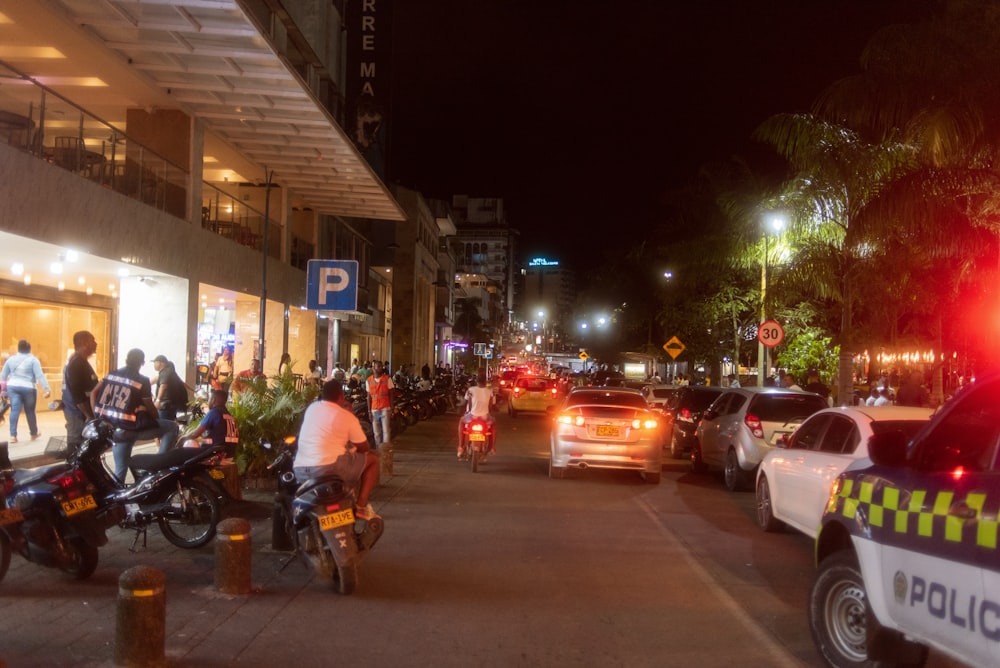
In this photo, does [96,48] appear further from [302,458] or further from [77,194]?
[302,458]

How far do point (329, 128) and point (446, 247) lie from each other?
5701 cm

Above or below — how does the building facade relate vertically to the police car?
above

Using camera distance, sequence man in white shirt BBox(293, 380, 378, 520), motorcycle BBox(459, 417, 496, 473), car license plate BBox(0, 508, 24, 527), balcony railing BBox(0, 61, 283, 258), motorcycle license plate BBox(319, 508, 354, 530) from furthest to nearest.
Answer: motorcycle BBox(459, 417, 496, 473) < balcony railing BBox(0, 61, 283, 258) < man in white shirt BBox(293, 380, 378, 520) < motorcycle license plate BBox(319, 508, 354, 530) < car license plate BBox(0, 508, 24, 527)

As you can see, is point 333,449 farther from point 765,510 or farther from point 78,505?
point 765,510

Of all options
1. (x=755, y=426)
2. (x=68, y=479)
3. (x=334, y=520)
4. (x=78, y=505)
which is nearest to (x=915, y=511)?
(x=334, y=520)

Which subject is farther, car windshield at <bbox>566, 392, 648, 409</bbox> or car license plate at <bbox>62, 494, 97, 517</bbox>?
car windshield at <bbox>566, 392, 648, 409</bbox>

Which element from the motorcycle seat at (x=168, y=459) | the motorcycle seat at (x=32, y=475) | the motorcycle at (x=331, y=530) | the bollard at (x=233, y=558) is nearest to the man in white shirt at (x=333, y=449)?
the motorcycle at (x=331, y=530)

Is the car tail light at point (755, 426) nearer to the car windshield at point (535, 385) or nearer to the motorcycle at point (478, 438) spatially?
the motorcycle at point (478, 438)

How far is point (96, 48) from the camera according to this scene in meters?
15.2

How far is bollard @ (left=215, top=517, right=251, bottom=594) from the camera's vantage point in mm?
7379

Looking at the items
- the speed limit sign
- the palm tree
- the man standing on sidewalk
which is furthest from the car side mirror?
the speed limit sign

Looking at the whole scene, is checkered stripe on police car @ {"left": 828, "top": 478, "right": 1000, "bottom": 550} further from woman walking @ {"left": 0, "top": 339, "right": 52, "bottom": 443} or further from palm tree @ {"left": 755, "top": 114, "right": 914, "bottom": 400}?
woman walking @ {"left": 0, "top": 339, "right": 52, "bottom": 443}

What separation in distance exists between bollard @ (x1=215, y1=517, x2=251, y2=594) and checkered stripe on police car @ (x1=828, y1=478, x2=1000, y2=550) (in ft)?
14.5

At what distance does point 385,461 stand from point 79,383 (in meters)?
5.22
